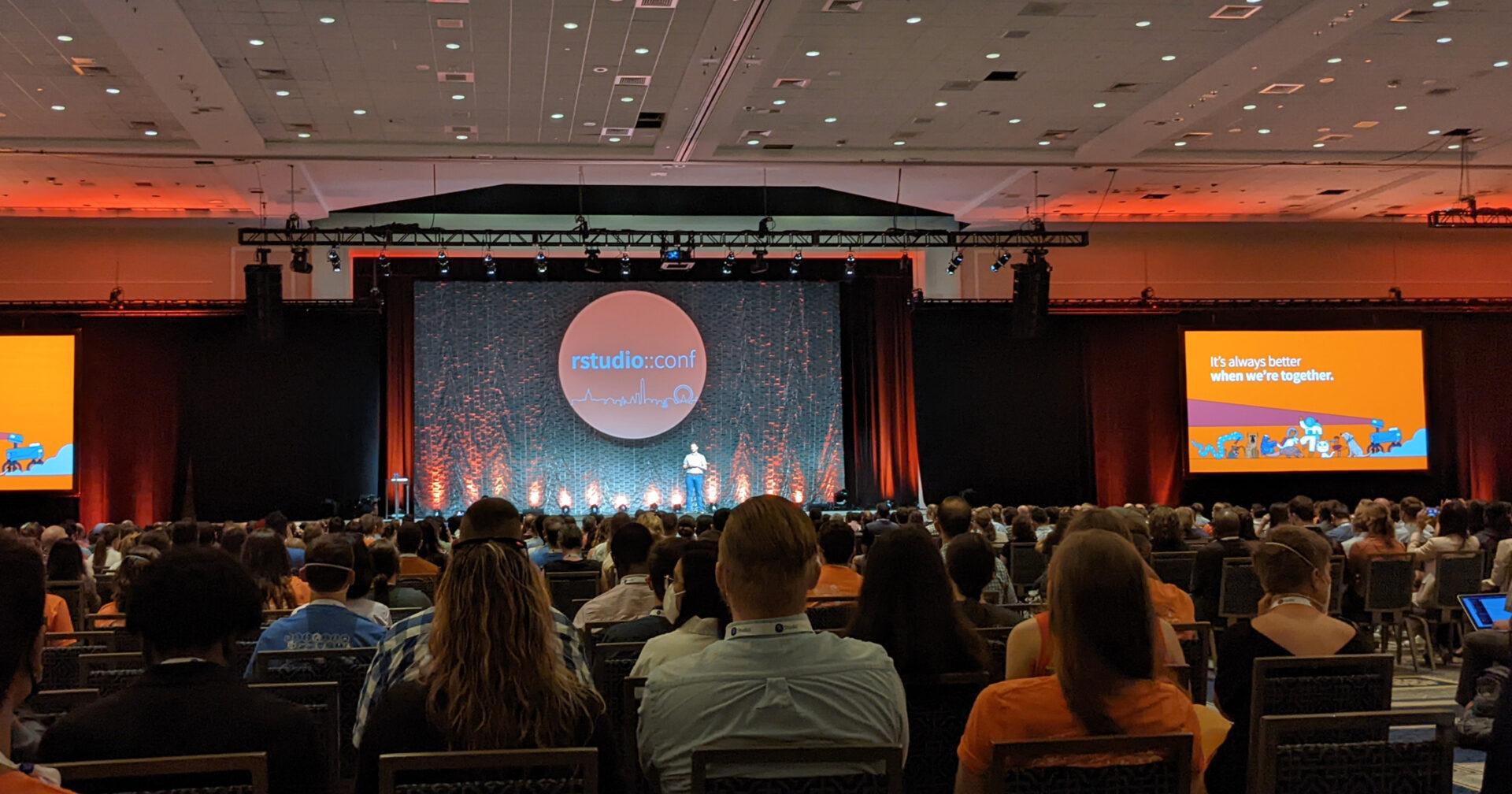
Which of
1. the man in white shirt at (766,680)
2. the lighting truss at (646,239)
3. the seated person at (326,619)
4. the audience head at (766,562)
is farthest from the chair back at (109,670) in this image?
the lighting truss at (646,239)

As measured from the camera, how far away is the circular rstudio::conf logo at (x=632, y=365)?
63.4 ft

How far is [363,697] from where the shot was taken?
252cm

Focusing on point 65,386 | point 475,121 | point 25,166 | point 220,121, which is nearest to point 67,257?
point 65,386

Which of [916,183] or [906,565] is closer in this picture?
[906,565]

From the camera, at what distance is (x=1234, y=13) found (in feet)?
34.9

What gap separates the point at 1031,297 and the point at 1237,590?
1043 cm

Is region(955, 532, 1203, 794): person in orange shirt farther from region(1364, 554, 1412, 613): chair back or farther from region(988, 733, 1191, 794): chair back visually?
region(1364, 554, 1412, 613): chair back

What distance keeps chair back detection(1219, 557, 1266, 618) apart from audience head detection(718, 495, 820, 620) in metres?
5.17

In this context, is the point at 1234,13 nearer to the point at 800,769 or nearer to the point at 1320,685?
the point at 1320,685

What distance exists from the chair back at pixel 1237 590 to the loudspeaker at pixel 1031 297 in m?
10.3

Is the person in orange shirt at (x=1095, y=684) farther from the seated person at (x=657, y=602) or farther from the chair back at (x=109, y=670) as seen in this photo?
the chair back at (x=109, y=670)

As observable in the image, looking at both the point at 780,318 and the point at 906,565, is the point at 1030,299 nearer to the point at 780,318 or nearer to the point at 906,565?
the point at 780,318

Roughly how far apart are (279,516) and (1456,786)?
822 centimetres

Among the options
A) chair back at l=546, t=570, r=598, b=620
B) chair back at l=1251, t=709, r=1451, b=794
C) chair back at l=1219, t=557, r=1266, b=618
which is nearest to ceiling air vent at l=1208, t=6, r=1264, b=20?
chair back at l=1219, t=557, r=1266, b=618
